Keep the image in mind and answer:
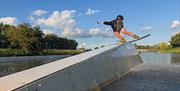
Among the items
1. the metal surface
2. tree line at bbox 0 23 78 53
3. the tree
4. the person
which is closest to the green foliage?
tree line at bbox 0 23 78 53

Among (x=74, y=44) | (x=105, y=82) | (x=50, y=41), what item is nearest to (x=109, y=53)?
(x=105, y=82)

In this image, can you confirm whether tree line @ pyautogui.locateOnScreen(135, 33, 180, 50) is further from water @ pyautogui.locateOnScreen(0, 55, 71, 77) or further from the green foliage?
water @ pyautogui.locateOnScreen(0, 55, 71, 77)

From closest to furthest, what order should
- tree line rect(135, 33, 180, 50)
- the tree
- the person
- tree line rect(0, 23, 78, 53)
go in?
the person → the tree → tree line rect(0, 23, 78, 53) → tree line rect(135, 33, 180, 50)

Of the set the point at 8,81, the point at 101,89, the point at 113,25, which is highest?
the point at 113,25

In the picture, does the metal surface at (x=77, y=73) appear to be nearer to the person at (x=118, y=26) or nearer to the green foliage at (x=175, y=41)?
the person at (x=118, y=26)

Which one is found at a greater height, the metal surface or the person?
the person

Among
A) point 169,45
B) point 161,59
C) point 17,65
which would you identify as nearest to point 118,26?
point 17,65

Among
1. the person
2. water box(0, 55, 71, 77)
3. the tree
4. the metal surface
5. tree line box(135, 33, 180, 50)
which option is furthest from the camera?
tree line box(135, 33, 180, 50)

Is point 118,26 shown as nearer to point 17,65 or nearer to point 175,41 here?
point 17,65

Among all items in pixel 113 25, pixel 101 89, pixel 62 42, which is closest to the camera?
pixel 101 89

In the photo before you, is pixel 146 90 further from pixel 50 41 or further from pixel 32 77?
pixel 50 41

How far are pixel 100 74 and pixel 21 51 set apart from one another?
54.2m

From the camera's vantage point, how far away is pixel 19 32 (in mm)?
63625

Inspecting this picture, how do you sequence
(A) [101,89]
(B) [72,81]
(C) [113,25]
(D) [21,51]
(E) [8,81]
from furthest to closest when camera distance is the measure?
(D) [21,51] < (C) [113,25] < (A) [101,89] < (B) [72,81] < (E) [8,81]
